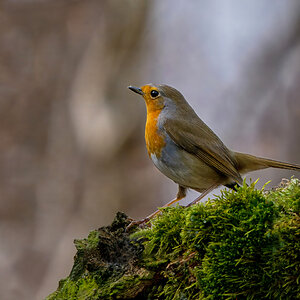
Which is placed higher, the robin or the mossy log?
the robin

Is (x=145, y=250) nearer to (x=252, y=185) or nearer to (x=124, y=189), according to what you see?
(x=252, y=185)

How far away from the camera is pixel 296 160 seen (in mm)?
6230

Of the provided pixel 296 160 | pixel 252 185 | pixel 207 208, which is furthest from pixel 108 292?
pixel 296 160

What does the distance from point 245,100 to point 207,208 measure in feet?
16.6

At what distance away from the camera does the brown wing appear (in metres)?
3.67

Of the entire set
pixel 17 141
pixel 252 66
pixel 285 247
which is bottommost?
pixel 285 247

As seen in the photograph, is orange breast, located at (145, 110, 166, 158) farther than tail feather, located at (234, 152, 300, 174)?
No

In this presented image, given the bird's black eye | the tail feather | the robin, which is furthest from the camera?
the bird's black eye

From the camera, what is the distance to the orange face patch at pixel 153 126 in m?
3.70

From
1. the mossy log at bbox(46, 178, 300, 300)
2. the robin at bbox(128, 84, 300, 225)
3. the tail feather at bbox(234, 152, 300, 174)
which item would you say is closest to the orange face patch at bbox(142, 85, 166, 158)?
the robin at bbox(128, 84, 300, 225)

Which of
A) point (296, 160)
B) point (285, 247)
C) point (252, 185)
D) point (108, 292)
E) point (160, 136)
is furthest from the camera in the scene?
point (296, 160)

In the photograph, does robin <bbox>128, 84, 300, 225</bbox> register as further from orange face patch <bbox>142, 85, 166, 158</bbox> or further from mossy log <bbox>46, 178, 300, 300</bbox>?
mossy log <bbox>46, 178, 300, 300</bbox>

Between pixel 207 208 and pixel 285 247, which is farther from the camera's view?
pixel 207 208

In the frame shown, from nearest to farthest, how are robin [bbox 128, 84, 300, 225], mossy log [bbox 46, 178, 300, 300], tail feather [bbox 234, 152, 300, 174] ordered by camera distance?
mossy log [bbox 46, 178, 300, 300], robin [bbox 128, 84, 300, 225], tail feather [bbox 234, 152, 300, 174]
